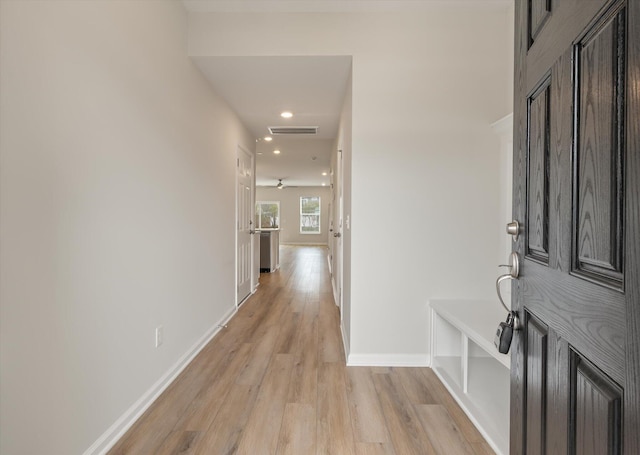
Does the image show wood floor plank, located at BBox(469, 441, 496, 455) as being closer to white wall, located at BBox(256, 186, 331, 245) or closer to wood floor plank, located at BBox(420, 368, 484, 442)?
wood floor plank, located at BBox(420, 368, 484, 442)

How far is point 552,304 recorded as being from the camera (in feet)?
2.48

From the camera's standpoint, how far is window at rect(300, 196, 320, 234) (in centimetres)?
1326

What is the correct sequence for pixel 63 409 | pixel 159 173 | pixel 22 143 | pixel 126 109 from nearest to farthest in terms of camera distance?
pixel 22 143, pixel 63 409, pixel 126 109, pixel 159 173

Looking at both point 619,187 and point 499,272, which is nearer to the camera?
point 619,187

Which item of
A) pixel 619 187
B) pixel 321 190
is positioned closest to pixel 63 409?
pixel 619 187

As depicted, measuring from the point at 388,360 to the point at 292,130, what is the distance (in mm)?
3258

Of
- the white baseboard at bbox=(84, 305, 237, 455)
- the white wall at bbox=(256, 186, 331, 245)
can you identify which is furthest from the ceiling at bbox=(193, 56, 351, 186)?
the white wall at bbox=(256, 186, 331, 245)

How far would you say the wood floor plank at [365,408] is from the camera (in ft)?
5.45

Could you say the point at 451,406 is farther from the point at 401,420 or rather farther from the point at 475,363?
the point at 475,363

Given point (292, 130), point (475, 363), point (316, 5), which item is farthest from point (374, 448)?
point (292, 130)

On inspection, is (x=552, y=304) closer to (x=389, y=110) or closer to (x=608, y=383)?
(x=608, y=383)

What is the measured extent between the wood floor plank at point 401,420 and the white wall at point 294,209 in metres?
11.1

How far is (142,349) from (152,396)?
1.00ft

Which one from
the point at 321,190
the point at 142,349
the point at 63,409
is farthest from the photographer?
the point at 321,190
